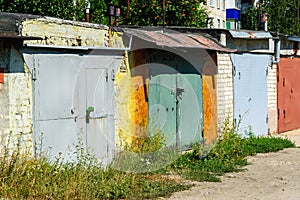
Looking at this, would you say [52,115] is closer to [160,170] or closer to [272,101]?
[160,170]

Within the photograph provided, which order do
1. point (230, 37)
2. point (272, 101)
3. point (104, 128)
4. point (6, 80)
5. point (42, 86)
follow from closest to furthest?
1. point (6, 80)
2. point (42, 86)
3. point (104, 128)
4. point (230, 37)
5. point (272, 101)

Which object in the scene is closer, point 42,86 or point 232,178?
point 42,86

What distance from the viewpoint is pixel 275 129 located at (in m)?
16.0

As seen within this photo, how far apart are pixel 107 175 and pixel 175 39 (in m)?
3.51

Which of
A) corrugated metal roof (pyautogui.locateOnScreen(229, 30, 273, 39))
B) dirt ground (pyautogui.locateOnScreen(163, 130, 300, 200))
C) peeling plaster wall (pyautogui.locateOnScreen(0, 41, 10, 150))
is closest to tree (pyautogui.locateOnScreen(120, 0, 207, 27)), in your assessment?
corrugated metal roof (pyautogui.locateOnScreen(229, 30, 273, 39))

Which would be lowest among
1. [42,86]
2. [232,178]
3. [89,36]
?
[232,178]

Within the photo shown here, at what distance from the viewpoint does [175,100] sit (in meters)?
11.7

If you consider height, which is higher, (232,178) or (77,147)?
(77,147)

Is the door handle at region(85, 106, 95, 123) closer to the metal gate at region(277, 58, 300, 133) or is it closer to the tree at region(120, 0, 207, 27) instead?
the metal gate at region(277, 58, 300, 133)

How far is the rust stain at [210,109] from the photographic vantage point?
12633mm

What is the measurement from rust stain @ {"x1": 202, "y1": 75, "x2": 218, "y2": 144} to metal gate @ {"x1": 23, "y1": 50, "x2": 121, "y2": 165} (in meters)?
3.19

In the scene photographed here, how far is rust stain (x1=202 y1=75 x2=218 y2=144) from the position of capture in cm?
1263

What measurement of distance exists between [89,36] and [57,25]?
0.87 metres

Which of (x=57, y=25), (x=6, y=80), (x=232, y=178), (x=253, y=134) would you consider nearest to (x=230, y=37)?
(x=253, y=134)
